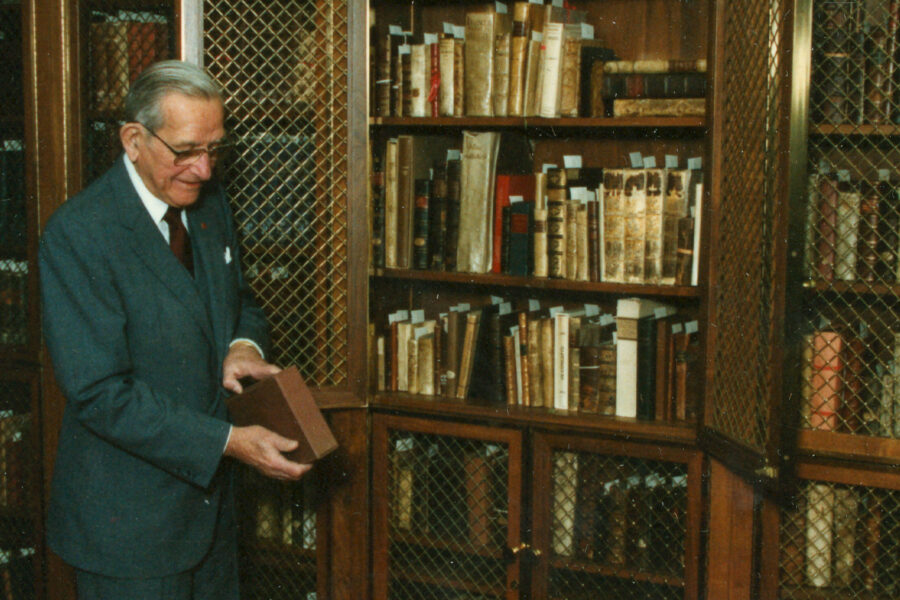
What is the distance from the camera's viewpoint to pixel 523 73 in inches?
90.4

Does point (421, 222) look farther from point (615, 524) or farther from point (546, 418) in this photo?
point (615, 524)

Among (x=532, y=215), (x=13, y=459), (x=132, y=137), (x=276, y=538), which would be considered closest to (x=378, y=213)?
(x=532, y=215)

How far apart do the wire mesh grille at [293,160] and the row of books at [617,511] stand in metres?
0.69

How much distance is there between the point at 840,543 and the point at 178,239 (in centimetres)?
174

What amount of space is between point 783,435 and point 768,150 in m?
0.59

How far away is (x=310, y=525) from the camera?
99.4 inches

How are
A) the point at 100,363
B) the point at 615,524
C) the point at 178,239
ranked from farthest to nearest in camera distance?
the point at 615,524 < the point at 178,239 < the point at 100,363

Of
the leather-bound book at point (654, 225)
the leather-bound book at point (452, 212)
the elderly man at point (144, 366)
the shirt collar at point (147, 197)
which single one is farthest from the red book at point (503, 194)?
the shirt collar at point (147, 197)

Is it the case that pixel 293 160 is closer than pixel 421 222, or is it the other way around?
pixel 293 160

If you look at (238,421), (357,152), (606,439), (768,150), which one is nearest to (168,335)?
(238,421)

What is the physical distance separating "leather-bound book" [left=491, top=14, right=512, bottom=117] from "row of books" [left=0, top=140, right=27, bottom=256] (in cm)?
138

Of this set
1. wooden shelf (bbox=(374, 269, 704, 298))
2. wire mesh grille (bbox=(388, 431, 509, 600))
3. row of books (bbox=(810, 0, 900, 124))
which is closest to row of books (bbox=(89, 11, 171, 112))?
wooden shelf (bbox=(374, 269, 704, 298))

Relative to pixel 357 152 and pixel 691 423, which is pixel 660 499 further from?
pixel 357 152

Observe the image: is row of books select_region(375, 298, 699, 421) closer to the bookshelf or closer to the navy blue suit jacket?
the bookshelf
